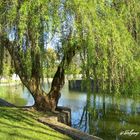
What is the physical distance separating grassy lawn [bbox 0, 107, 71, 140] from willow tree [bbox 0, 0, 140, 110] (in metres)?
1.57

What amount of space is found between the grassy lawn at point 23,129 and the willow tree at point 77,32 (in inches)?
61.8

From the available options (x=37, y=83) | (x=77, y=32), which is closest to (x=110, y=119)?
(x=37, y=83)

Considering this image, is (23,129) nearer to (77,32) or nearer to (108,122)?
(77,32)

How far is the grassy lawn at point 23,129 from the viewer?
27.6ft

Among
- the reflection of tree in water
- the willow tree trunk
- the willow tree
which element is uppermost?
the willow tree

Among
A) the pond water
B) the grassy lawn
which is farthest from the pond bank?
the pond water

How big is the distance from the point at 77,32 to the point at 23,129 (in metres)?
2.58

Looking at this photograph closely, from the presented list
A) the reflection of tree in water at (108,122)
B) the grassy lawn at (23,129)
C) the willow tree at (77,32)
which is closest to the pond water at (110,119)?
the reflection of tree in water at (108,122)

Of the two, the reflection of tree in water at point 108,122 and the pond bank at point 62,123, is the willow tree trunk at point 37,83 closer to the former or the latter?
the pond bank at point 62,123

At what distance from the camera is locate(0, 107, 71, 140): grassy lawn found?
27.6 feet

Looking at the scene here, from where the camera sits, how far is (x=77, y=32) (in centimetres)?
875

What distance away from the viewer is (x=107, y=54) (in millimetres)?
9016

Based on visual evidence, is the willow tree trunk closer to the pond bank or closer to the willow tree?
the pond bank

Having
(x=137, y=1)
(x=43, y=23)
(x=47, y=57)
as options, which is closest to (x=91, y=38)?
(x=43, y=23)
